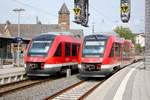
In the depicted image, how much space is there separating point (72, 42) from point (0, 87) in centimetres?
936

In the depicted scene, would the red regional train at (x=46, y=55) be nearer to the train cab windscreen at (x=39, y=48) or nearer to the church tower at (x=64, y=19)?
the train cab windscreen at (x=39, y=48)

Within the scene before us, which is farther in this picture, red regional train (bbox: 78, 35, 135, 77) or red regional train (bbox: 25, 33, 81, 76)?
red regional train (bbox: 25, 33, 81, 76)

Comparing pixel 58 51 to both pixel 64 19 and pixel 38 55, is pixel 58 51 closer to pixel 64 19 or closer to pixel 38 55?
pixel 38 55

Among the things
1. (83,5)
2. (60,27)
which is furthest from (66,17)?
(83,5)

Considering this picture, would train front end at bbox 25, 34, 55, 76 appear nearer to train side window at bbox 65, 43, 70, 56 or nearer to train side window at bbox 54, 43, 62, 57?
train side window at bbox 54, 43, 62, 57

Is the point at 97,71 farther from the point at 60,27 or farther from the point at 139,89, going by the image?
the point at 60,27

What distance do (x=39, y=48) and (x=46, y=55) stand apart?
2.61 ft

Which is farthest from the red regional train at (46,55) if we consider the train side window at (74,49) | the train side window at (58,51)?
the train side window at (74,49)

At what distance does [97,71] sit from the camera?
862 inches

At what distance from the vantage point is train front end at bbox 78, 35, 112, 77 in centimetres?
2195

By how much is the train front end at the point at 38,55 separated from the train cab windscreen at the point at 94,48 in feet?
7.91

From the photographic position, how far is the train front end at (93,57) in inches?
864

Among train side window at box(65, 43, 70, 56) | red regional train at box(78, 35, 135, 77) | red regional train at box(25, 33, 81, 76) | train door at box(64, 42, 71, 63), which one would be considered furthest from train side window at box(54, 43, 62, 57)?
red regional train at box(78, 35, 135, 77)

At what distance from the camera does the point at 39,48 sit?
24078mm
